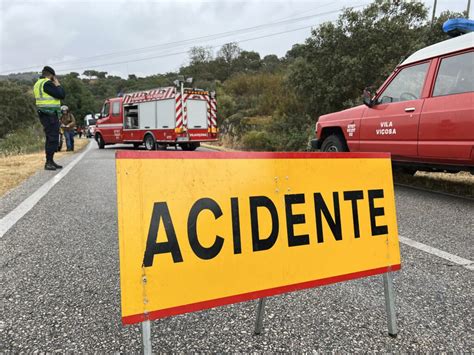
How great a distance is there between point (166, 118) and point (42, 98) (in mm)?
6925

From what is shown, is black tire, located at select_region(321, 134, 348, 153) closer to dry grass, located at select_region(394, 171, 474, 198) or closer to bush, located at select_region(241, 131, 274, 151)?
dry grass, located at select_region(394, 171, 474, 198)

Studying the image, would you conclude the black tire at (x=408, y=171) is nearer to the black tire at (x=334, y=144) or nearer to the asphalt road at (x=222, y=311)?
the black tire at (x=334, y=144)

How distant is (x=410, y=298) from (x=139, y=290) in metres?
1.76

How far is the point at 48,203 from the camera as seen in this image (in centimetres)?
448

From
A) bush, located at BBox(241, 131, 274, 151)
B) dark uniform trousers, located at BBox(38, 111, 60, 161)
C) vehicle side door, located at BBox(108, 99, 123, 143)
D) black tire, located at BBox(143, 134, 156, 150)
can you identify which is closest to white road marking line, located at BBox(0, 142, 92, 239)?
dark uniform trousers, located at BBox(38, 111, 60, 161)

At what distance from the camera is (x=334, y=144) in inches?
250

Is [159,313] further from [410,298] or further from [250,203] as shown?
[410,298]

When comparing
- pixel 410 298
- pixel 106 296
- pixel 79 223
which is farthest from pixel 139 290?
pixel 79 223

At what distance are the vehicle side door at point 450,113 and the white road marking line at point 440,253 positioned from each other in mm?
1784

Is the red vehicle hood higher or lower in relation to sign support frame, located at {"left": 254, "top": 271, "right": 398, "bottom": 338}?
higher

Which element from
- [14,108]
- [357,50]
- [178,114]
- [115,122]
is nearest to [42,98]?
[178,114]

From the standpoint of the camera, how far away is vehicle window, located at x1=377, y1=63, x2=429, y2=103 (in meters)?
4.96

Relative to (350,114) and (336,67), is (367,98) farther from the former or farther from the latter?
(336,67)

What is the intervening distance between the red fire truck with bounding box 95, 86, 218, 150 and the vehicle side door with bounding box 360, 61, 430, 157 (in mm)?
9079
